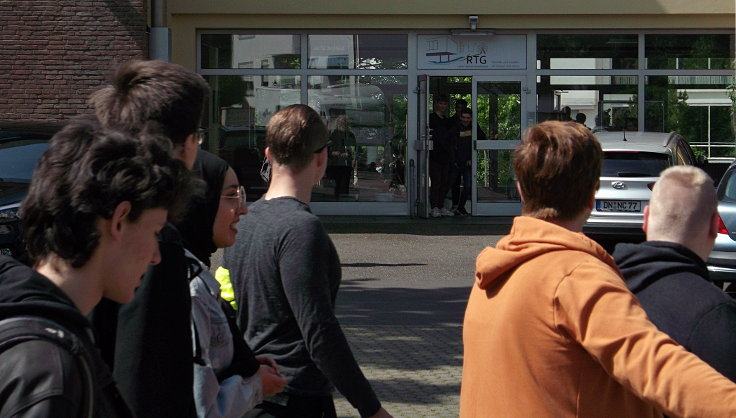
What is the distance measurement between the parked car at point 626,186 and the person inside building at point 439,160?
5.28 metres

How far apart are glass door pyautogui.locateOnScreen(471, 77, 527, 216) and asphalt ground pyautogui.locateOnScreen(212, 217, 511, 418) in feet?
2.09

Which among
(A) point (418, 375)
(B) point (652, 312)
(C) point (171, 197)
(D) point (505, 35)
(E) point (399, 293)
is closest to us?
(C) point (171, 197)

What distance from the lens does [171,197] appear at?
1.99m

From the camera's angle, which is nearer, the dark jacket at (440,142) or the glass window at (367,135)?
the dark jacket at (440,142)

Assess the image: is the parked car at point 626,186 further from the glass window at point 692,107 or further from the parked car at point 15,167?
the parked car at point 15,167

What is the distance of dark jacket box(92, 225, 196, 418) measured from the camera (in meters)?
2.48

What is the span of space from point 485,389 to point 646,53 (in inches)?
682

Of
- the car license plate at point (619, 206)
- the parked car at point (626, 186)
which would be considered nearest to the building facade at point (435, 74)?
the parked car at point (626, 186)

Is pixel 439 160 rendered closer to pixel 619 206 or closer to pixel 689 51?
pixel 689 51

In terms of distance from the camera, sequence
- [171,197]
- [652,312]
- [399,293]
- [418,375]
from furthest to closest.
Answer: [399,293] → [418,375] → [652,312] → [171,197]

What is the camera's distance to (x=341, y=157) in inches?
763

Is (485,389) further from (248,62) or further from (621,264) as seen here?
(248,62)

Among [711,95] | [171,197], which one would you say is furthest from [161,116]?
[711,95]

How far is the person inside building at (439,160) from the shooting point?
1891cm
